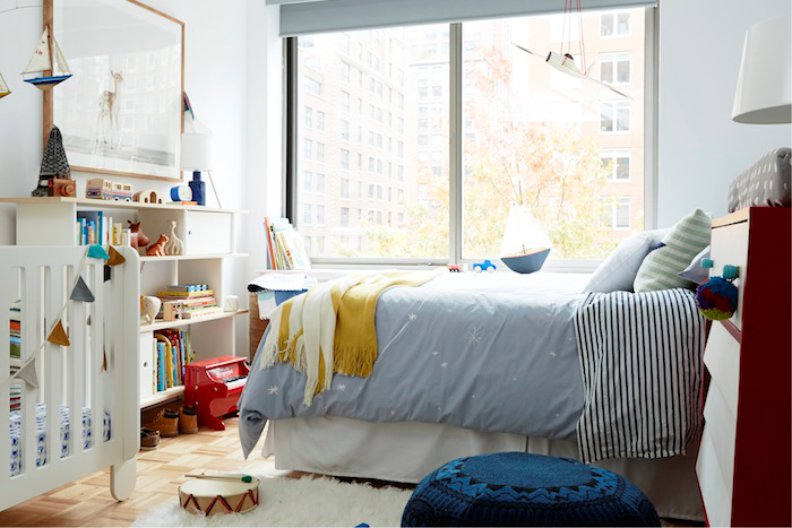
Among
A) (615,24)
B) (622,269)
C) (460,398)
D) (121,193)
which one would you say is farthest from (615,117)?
(121,193)

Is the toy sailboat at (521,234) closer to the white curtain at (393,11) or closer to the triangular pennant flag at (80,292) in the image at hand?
the white curtain at (393,11)

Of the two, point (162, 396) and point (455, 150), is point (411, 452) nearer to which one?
point (162, 396)

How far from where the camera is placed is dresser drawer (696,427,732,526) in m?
1.44

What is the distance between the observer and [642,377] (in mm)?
2297

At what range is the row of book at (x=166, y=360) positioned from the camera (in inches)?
133

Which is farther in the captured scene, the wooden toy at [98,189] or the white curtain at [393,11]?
the white curtain at [393,11]

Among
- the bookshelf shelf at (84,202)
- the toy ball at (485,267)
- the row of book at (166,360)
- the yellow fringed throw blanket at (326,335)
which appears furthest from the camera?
the toy ball at (485,267)

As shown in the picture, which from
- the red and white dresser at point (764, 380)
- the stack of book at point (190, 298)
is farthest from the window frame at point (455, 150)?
the red and white dresser at point (764, 380)

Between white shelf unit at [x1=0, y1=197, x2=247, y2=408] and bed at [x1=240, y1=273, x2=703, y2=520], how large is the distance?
2.98 ft

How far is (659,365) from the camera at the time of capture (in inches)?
89.8

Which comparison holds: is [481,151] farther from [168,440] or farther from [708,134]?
[168,440]

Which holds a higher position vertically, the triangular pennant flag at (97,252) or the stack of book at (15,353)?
the triangular pennant flag at (97,252)

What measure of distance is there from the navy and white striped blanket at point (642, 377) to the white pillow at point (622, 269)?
350 millimetres

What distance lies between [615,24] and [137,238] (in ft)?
9.23
